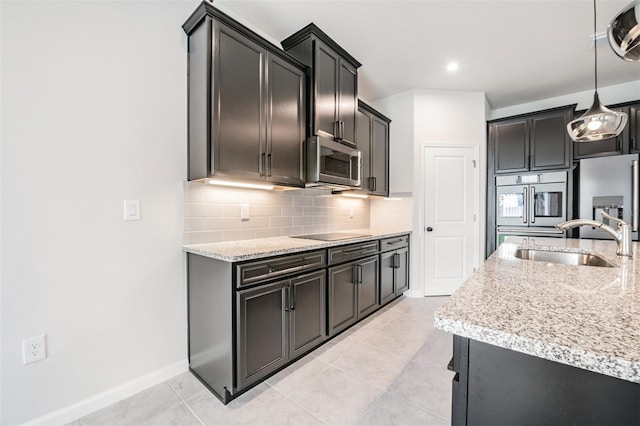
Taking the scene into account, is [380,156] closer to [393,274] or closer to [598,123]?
[393,274]

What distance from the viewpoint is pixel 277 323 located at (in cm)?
186

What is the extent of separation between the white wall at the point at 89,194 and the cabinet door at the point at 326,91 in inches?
41.8

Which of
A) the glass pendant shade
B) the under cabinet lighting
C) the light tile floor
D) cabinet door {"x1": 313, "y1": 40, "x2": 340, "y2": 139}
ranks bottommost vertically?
the light tile floor

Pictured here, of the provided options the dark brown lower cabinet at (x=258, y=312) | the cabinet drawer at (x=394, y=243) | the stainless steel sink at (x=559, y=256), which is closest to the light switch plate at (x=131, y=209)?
the dark brown lower cabinet at (x=258, y=312)

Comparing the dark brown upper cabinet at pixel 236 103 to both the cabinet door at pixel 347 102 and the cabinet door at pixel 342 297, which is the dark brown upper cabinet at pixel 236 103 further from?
the cabinet door at pixel 342 297

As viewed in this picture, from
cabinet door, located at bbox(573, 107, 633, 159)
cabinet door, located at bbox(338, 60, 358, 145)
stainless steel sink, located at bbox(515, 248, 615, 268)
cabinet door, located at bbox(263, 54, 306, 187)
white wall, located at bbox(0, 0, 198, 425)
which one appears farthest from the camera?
cabinet door, located at bbox(573, 107, 633, 159)

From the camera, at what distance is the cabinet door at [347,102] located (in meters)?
2.73

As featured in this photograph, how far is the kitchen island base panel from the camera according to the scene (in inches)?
22.4

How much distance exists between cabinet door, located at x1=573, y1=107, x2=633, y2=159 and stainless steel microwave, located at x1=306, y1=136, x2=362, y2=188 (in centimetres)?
288

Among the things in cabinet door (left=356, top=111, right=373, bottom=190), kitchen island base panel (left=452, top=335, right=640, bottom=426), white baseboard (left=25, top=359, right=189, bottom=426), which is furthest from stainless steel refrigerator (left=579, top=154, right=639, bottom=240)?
white baseboard (left=25, top=359, right=189, bottom=426)

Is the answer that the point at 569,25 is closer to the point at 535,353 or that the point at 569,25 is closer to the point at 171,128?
the point at 535,353

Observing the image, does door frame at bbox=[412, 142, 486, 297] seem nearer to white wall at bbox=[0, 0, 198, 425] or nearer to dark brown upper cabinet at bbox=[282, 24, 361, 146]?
dark brown upper cabinet at bbox=[282, 24, 361, 146]

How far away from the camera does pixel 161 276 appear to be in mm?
1899

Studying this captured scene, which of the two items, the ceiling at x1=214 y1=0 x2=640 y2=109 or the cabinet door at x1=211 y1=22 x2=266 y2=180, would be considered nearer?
the cabinet door at x1=211 y1=22 x2=266 y2=180
